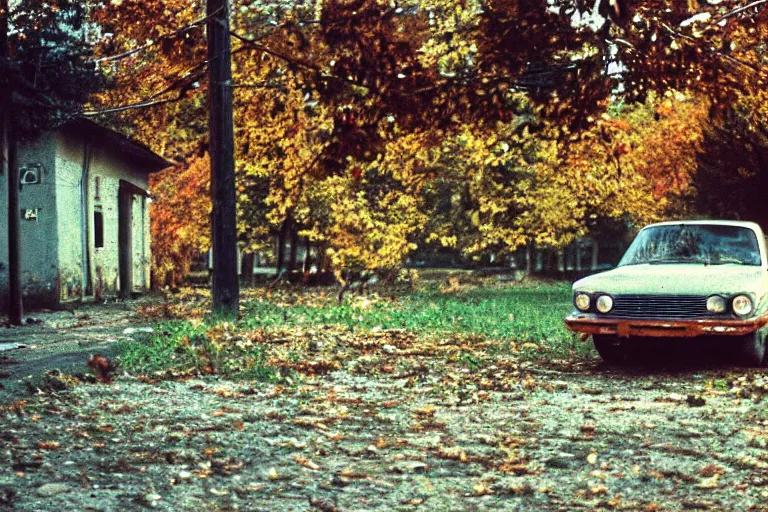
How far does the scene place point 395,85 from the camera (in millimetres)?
10656

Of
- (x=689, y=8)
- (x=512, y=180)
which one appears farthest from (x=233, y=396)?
(x=512, y=180)

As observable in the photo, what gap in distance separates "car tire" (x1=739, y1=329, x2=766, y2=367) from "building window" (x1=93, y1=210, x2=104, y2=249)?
1924 centimetres

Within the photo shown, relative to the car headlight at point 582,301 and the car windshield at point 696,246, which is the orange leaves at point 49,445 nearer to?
the car headlight at point 582,301

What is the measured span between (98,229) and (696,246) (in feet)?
61.2

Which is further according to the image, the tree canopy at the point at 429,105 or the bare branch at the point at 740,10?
the bare branch at the point at 740,10

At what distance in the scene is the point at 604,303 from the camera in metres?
9.98

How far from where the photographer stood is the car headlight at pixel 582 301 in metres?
10.1

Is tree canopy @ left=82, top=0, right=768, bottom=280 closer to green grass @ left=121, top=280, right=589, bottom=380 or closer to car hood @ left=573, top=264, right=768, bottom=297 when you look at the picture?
car hood @ left=573, top=264, right=768, bottom=297

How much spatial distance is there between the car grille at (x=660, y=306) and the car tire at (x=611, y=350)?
661 mm

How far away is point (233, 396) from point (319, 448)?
2.38 metres

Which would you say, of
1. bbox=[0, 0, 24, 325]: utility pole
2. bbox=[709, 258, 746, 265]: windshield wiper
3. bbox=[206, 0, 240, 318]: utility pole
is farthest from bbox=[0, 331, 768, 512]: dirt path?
bbox=[0, 0, 24, 325]: utility pole

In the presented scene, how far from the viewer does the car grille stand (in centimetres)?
955

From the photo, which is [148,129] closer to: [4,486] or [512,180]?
[512,180]

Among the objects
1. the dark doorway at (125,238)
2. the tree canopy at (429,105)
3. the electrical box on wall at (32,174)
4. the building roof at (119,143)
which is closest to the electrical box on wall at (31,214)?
the electrical box on wall at (32,174)
